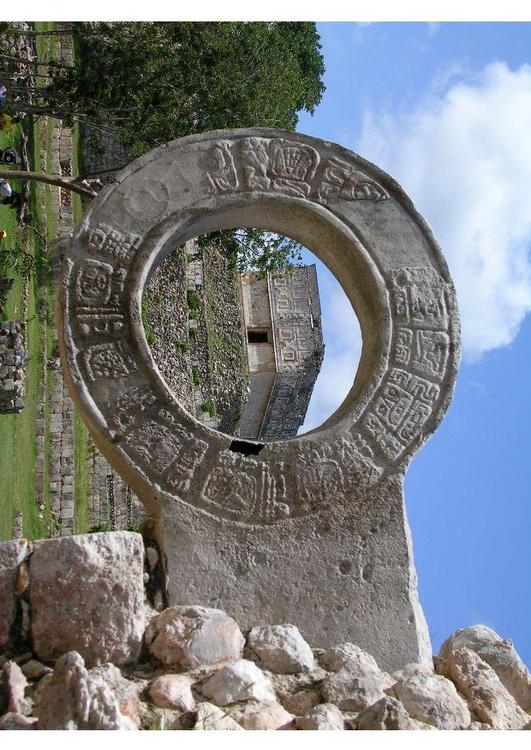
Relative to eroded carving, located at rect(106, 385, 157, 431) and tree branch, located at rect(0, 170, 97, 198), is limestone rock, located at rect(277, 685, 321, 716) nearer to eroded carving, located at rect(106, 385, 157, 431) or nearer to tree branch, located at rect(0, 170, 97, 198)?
eroded carving, located at rect(106, 385, 157, 431)

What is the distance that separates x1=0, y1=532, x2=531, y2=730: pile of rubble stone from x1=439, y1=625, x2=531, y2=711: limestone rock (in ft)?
1.84

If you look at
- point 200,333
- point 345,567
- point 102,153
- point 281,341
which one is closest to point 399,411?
point 345,567

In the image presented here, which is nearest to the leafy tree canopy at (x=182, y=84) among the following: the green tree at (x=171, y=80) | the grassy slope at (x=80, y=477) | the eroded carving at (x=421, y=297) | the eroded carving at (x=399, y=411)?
the green tree at (x=171, y=80)

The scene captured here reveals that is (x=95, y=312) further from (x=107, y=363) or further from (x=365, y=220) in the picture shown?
(x=365, y=220)

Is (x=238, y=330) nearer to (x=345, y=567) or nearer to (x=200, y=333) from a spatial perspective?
(x=200, y=333)

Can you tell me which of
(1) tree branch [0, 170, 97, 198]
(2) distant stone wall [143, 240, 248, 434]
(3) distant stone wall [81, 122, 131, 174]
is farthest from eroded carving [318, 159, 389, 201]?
(3) distant stone wall [81, 122, 131, 174]

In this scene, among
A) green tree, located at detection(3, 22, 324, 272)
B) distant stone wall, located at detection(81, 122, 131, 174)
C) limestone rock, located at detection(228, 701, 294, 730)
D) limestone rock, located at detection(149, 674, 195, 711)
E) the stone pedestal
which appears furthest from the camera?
distant stone wall, located at detection(81, 122, 131, 174)

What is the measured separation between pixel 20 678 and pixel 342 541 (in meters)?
2.38

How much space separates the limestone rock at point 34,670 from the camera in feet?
14.1

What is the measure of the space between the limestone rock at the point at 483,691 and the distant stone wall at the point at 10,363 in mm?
10015

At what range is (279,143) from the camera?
20.7ft

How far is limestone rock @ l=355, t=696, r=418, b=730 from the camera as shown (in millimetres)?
3918

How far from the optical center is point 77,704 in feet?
11.4

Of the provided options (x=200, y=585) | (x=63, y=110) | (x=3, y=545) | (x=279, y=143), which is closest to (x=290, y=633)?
(x=200, y=585)
